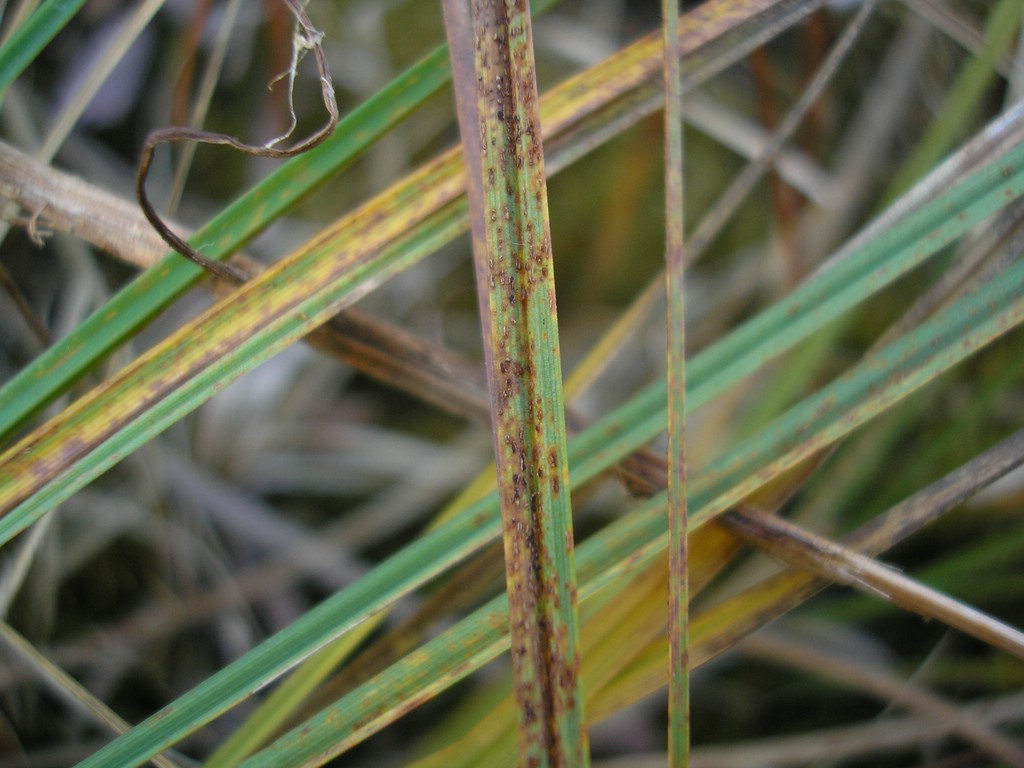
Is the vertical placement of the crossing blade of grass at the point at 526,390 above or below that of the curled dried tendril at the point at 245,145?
below

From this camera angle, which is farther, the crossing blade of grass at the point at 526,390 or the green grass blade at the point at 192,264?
the green grass blade at the point at 192,264

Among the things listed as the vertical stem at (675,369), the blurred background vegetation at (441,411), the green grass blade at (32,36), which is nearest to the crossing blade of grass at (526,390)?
the vertical stem at (675,369)

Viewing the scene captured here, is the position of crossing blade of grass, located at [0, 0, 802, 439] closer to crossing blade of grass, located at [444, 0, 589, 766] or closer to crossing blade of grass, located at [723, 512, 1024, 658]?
crossing blade of grass, located at [444, 0, 589, 766]

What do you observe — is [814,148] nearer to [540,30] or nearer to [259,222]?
[540,30]

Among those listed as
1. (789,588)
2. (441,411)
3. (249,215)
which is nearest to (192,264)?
(249,215)

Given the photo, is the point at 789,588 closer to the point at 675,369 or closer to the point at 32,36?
the point at 675,369

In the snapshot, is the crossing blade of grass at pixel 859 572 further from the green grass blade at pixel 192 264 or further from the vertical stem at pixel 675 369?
the green grass blade at pixel 192 264

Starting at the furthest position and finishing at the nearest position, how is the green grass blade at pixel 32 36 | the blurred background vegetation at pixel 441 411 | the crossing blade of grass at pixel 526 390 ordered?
the blurred background vegetation at pixel 441 411
the green grass blade at pixel 32 36
the crossing blade of grass at pixel 526 390

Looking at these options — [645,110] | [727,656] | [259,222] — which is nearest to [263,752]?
[259,222]
